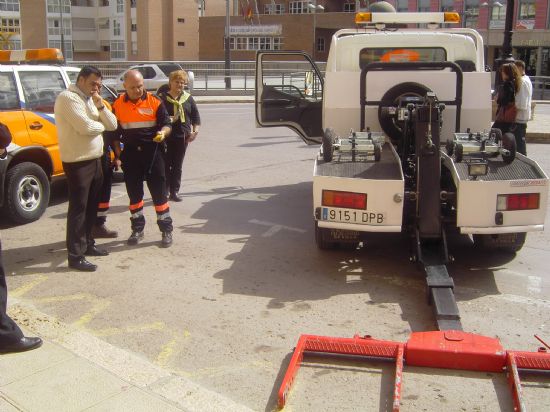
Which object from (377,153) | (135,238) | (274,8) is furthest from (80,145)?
(274,8)

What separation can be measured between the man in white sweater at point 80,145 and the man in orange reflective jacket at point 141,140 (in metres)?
0.50

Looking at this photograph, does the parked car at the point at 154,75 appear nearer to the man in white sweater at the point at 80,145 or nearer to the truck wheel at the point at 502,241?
the man in white sweater at the point at 80,145

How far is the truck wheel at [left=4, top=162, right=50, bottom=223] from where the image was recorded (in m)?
7.49

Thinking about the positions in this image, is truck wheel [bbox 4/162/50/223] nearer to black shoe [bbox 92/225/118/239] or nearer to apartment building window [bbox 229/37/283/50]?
black shoe [bbox 92/225/118/239]

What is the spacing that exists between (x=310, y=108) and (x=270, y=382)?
17.9ft

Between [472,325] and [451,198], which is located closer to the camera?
[472,325]

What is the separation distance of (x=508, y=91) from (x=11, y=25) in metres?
79.5

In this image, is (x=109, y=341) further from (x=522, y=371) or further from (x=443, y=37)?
(x=443, y=37)

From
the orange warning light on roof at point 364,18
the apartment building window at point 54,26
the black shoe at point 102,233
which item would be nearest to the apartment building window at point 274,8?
the apartment building window at point 54,26

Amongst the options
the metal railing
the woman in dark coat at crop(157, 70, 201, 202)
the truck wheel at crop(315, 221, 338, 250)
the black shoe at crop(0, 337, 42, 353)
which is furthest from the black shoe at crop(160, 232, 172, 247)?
the metal railing

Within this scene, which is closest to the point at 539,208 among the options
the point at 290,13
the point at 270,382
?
the point at 270,382

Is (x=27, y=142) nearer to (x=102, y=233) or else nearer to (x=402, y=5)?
(x=102, y=233)

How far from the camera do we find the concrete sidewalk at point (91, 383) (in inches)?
138

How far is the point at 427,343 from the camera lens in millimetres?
4145
